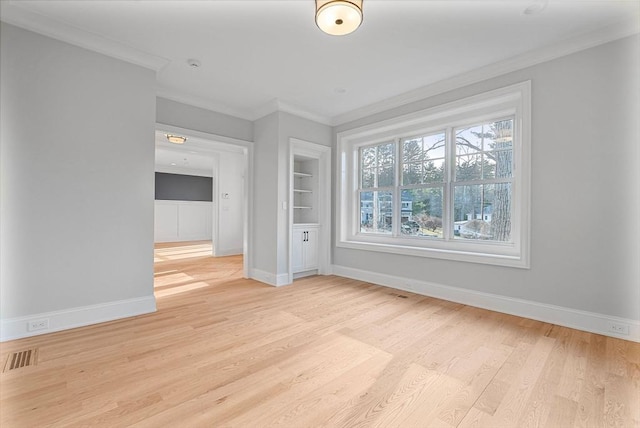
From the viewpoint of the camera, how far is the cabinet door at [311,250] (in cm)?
490

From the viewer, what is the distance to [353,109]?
15.3 feet

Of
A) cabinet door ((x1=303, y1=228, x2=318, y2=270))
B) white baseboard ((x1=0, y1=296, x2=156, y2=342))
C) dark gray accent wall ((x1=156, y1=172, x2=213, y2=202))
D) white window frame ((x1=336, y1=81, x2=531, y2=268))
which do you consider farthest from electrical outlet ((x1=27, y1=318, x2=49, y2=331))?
dark gray accent wall ((x1=156, y1=172, x2=213, y2=202))

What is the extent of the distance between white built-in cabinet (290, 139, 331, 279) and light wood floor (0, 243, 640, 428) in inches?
66.0

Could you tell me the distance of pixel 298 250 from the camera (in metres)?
4.77

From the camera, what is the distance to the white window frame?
3043mm

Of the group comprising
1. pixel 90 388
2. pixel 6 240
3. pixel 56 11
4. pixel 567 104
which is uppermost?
pixel 56 11

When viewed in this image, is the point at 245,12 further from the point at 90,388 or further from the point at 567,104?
the point at 567,104

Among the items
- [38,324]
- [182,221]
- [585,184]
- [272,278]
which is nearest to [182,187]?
[182,221]

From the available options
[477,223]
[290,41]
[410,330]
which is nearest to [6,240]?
[290,41]

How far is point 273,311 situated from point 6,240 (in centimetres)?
241

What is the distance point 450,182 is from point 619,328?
2.13 meters

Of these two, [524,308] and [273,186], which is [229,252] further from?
[524,308]

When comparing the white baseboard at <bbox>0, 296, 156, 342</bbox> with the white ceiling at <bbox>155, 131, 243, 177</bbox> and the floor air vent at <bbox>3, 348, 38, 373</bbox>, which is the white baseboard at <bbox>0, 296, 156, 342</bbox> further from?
the white ceiling at <bbox>155, 131, 243, 177</bbox>

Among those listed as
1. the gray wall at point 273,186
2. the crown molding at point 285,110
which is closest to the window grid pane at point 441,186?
the crown molding at point 285,110
